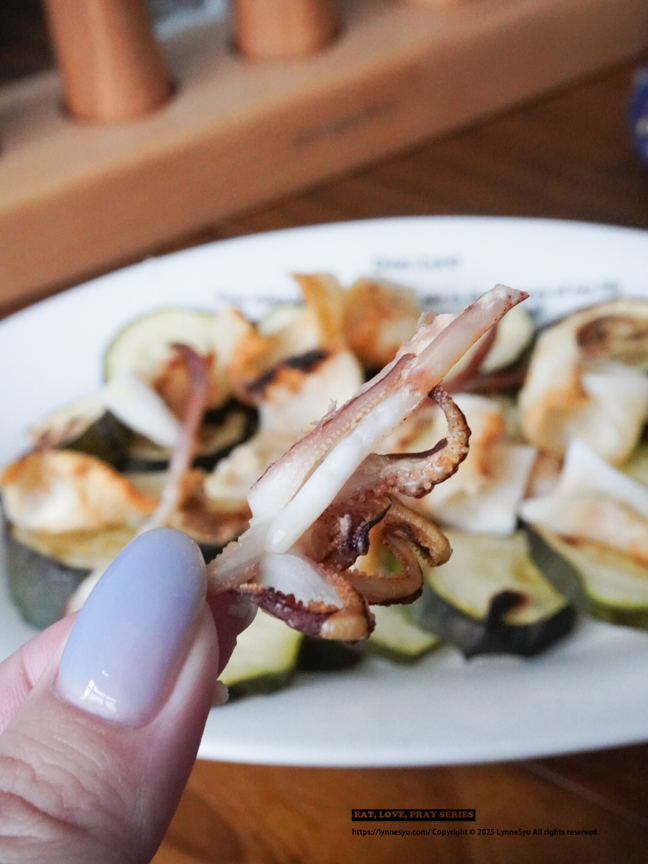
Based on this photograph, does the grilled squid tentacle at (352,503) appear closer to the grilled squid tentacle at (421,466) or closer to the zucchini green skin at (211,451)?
the grilled squid tentacle at (421,466)

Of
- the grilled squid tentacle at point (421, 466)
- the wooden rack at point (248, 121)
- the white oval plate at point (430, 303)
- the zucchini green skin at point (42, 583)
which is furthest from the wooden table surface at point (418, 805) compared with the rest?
the wooden rack at point (248, 121)

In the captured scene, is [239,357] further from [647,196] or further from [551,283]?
[647,196]

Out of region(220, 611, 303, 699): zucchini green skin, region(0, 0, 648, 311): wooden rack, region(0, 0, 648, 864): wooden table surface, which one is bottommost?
region(0, 0, 648, 864): wooden table surface

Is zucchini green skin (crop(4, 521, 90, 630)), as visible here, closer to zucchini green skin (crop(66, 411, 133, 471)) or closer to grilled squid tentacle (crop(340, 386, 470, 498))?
zucchini green skin (crop(66, 411, 133, 471))

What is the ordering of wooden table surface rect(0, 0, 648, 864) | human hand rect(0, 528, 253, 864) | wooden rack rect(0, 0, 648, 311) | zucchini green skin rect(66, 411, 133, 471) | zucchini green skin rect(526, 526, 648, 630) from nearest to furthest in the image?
human hand rect(0, 528, 253, 864) → wooden table surface rect(0, 0, 648, 864) → zucchini green skin rect(526, 526, 648, 630) → zucchini green skin rect(66, 411, 133, 471) → wooden rack rect(0, 0, 648, 311)

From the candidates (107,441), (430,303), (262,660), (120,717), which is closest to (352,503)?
(120,717)

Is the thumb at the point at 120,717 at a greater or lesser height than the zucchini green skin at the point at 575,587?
greater

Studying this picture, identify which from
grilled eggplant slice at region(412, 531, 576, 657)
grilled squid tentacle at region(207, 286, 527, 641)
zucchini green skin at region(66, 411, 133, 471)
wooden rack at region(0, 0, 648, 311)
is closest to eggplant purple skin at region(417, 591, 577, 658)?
grilled eggplant slice at region(412, 531, 576, 657)
